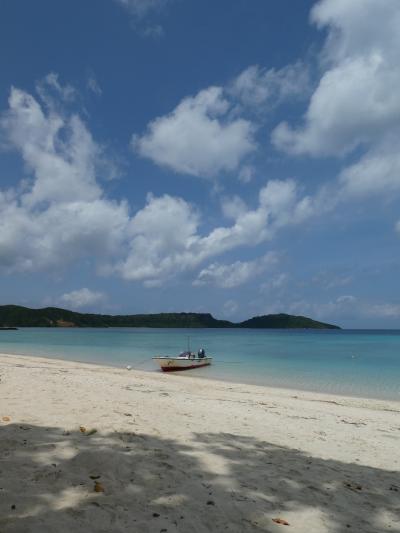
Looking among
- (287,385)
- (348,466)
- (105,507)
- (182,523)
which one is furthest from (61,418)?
(287,385)

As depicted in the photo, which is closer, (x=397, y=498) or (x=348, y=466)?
(x=397, y=498)

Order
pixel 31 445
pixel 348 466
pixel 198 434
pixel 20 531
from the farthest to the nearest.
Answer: pixel 198 434, pixel 348 466, pixel 31 445, pixel 20 531

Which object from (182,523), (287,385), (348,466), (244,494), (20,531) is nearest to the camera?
(20,531)

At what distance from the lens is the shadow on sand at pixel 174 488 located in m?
4.38

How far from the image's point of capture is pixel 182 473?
5.83m

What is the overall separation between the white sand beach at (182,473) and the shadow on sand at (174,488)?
0.02m

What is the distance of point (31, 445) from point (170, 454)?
2229 millimetres

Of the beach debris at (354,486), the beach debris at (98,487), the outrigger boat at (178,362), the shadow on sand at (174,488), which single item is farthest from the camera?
the outrigger boat at (178,362)

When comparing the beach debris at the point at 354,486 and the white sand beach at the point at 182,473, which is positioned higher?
the white sand beach at the point at 182,473

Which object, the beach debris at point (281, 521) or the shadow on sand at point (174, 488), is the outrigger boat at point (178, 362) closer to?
the shadow on sand at point (174, 488)

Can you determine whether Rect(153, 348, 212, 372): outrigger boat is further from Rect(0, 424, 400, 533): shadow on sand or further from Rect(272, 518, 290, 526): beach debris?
Rect(272, 518, 290, 526): beach debris

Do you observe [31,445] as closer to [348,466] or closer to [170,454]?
[170,454]

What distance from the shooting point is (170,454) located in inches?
263

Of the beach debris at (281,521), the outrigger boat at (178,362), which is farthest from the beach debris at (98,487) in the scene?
the outrigger boat at (178,362)
